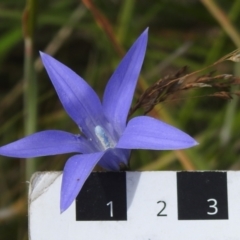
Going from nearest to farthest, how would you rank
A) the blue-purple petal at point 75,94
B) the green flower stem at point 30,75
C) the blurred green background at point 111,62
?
the blue-purple petal at point 75,94 < the green flower stem at point 30,75 < the blurred green background at point 111,62

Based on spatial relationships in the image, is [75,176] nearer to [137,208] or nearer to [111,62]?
[137,208]

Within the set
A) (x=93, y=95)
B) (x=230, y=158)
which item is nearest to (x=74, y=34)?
(x=230, y=158)

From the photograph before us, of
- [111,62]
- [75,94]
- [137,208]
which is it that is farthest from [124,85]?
[111,62]

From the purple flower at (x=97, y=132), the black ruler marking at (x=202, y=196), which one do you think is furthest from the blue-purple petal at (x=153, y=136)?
the black ruler marking at (x=202, y=196)

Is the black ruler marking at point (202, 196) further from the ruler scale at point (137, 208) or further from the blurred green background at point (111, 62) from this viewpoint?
the blurred green background at point (111, 62)

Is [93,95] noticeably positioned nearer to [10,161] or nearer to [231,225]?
[231,225]

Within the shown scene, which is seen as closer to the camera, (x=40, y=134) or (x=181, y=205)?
(x=40, y=134)
